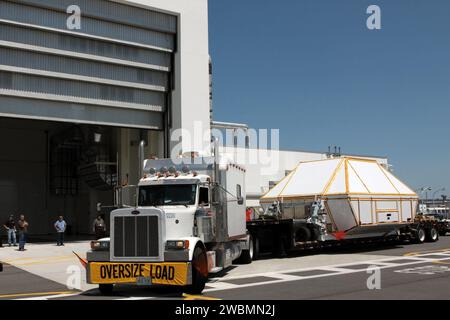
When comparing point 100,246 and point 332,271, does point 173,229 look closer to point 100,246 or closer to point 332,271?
point 100,246

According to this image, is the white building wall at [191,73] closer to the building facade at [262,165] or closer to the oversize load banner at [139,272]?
the building facade at [262,165]

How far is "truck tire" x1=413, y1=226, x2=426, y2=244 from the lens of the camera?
2617 centimetres

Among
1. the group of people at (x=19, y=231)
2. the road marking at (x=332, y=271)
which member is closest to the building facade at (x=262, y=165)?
the group of people at (x=19, y=231)

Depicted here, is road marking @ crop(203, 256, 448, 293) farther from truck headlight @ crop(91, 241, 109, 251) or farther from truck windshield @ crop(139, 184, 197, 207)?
truck headlight @ crop(91, 241, 109, 251)

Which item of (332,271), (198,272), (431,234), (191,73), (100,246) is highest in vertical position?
(191,73)

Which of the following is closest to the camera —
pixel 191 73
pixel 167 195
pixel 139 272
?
pixel 139 272

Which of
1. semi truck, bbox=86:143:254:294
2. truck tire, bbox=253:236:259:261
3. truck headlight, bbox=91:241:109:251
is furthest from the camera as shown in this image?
truck tire, bbox=253:236:259:261

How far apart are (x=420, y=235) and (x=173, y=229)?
18.0 metres

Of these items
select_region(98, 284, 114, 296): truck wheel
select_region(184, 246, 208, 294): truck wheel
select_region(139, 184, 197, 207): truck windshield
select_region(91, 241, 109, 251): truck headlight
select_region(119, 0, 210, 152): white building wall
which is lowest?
select_region(98, 284, 114, 296): truck wheel

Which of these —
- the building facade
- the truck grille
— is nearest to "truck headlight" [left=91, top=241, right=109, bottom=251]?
the truck grille

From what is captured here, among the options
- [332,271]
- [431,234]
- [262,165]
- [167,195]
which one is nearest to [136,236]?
[167,195]

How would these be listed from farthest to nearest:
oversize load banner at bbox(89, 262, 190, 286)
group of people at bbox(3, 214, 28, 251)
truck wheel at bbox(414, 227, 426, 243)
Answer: truck wheel at bbox(414, 227, 426, 243) → group of people at bbox(3, 214, 28, 251) → oversize load banner at bbox(89, 262, 190, 286)

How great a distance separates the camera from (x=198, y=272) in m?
11.5
